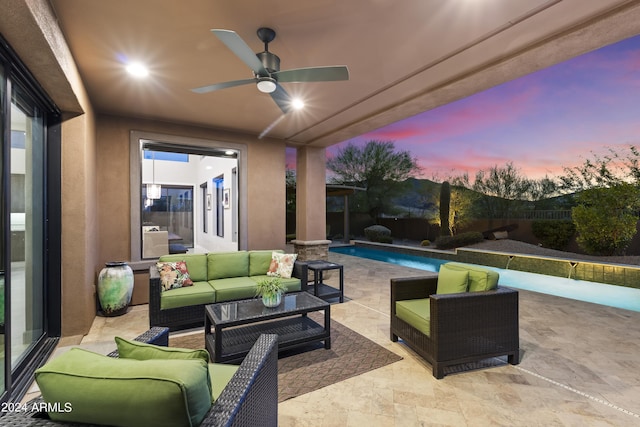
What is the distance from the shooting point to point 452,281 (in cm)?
279

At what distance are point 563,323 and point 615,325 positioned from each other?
1.92ft

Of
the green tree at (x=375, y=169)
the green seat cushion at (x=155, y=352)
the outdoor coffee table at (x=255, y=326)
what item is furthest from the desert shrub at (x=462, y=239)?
the green seat cushion at (x=155, y=352)

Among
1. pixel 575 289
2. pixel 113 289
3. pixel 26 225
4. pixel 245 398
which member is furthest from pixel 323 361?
pixel 575 289

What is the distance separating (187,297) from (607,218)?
956 cm

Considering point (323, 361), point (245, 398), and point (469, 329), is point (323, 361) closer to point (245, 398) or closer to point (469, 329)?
point (469, 329)

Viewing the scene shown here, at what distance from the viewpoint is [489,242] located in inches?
437

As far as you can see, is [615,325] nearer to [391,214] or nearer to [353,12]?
[353,12]

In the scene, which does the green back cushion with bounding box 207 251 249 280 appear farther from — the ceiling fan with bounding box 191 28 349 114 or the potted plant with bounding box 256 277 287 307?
the ceiling fan with bounding box 191 28 349 114

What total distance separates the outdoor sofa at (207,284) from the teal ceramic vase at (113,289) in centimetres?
62

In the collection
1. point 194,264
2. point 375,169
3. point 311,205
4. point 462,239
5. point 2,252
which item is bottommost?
point 462,239

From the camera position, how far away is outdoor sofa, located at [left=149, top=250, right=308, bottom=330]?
132 inches

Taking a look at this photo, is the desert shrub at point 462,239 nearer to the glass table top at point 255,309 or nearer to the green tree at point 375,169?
the green tree at point 375,169

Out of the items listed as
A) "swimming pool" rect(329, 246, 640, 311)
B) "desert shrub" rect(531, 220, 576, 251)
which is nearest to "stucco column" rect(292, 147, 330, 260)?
"swimming pool" rect(329, 246, 640, 311)

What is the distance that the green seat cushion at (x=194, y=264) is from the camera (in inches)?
155
